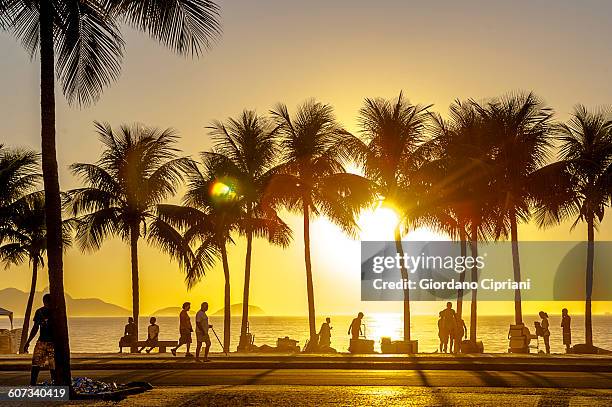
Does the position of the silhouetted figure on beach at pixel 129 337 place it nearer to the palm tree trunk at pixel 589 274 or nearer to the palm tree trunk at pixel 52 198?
the palm tree trunk at pixel 589 274

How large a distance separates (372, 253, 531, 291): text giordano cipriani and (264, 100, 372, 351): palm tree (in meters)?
4.33

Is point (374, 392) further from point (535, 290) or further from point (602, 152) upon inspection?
point (535, 290)

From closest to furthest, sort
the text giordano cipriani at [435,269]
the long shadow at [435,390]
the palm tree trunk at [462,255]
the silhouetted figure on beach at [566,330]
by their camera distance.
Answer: the long shadow at [435,390]
the silhouetted figure on beach at [566,330]
the palm tree trunk at [462,255]
the text giordano cipriani at [435,269]

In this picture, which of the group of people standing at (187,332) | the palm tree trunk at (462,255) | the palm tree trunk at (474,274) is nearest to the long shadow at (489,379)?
the group of people standing at (187,332)

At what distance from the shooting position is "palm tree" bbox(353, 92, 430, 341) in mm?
43938

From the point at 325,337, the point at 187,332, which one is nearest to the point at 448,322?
the point at 325,337

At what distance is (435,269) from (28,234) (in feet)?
66.1

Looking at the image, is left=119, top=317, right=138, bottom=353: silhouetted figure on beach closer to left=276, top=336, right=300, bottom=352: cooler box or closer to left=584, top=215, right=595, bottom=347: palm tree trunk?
left=276, top=336, right=300, bottom=352: cooler box

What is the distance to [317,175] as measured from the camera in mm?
44250

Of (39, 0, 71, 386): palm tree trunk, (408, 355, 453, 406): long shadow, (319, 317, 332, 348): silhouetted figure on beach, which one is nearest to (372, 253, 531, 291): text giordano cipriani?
(319, 317, 332, 348): silhouetted figure on beach

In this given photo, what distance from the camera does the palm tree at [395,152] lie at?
144ft

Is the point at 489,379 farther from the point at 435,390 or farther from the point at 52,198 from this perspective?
the point at 52,198

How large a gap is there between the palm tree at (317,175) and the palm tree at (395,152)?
31.3 inches

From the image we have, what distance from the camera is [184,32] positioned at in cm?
1898
